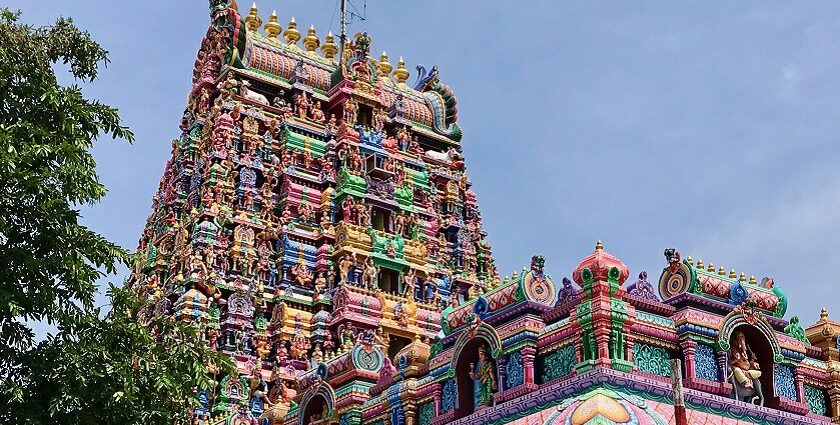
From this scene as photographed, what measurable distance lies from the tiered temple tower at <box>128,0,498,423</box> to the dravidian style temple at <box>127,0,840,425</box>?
0.07m

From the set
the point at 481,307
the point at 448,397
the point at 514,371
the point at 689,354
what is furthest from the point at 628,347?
the point at 448,397

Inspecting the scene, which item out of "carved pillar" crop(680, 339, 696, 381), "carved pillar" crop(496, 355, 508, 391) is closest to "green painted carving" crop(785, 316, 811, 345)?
"carved pillar" crop(680, 339, 696, 381)

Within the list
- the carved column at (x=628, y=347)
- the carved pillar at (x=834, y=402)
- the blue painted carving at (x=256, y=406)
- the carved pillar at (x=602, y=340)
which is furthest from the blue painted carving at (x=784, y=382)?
the blue painted carving at (x=256, y=406)

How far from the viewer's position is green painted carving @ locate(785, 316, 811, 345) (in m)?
24.0

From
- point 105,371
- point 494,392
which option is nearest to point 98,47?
point 105,371

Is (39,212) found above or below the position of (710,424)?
above

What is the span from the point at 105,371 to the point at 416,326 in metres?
16.6

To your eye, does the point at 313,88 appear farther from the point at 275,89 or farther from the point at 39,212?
the point at 39,212

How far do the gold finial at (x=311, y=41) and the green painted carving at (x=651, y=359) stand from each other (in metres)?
24.1

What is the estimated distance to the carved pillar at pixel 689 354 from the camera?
2164cm

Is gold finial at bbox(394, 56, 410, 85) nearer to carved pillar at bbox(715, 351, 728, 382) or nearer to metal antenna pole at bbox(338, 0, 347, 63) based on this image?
metal antenna pole at bbox(338, 0, 347, 63)

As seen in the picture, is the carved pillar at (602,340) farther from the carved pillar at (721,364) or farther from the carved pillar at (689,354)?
the carved pillar at (721,364)

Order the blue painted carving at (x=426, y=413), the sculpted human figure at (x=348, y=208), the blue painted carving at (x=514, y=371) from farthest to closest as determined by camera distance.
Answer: the sculpted human figure at (x=348, y=208), the blue painted carving at (x=426, y=413), the blue painted carving at (x=514, y=371)

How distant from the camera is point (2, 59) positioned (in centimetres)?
1992
